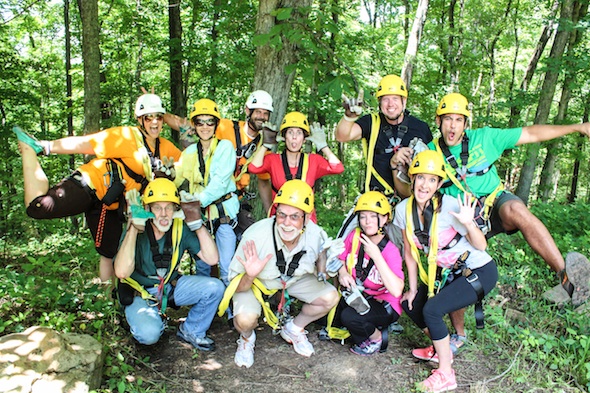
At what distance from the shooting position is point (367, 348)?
4.52 meters

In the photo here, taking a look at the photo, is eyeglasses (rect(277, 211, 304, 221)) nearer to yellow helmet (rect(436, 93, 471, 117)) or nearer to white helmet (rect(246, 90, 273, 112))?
white helmet (rect(246, 90, 273, 112))

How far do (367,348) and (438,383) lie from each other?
87 cm

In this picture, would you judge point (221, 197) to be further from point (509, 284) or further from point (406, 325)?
point (509, 284)

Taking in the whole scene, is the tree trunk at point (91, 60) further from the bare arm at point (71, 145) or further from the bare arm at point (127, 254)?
the bare arm at point (127, 254)

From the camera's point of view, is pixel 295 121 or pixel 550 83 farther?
pixel 550 83

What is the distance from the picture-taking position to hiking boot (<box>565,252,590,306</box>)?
4.30m

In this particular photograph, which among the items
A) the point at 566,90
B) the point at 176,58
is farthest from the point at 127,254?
the point at 566,90

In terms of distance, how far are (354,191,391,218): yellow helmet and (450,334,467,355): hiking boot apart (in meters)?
1.66

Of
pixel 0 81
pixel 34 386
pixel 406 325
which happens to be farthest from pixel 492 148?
pixel 0 81

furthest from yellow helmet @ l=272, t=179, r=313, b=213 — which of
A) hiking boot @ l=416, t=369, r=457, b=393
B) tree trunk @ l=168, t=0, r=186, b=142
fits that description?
tree trunk @ l=168, t=0, r=186, b=142

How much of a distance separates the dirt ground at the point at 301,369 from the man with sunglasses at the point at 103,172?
1.58m

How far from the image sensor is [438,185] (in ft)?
13.6

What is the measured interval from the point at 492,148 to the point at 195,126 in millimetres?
3451

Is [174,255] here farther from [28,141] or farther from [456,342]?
[456,342]
